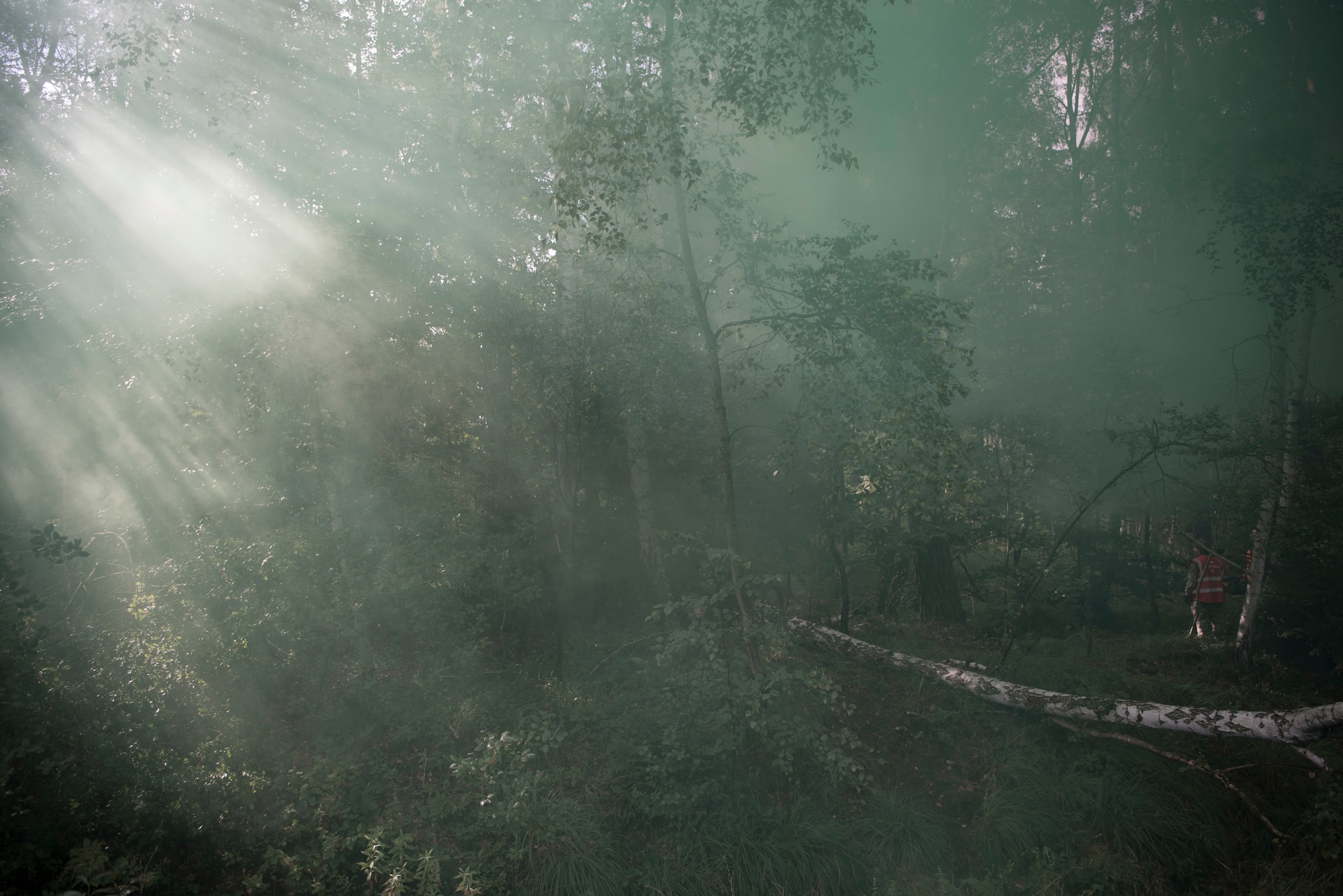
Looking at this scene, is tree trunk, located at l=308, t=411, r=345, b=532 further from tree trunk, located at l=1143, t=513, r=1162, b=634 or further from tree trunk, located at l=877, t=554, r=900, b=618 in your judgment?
tree trunk, located at l=1143, t=513, r=1162, b=634

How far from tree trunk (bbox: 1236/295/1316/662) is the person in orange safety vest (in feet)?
3.60

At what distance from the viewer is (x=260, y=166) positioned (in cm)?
867

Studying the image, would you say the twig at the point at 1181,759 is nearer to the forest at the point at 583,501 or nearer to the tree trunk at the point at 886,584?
the forest at the point at 583,501

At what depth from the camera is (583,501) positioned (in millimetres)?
10836

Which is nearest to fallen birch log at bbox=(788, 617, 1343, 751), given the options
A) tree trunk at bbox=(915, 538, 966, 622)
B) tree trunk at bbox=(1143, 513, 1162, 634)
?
tree trunk at bbox=(915, 538, 966, 622)

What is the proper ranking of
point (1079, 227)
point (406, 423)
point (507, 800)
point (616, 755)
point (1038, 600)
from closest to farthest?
point (507, 800) → point (616, 755) → point (406, 423) → point (1038, 600) → point (1079, 227)

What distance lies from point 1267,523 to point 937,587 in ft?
14.0

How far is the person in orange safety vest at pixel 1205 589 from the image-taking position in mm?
8938

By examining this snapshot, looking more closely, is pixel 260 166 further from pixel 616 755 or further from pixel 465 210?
pixel 616 755

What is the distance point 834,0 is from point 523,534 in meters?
7.34

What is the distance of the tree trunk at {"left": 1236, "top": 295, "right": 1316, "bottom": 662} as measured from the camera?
24.3ft

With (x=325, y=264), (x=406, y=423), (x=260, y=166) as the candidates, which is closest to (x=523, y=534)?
(x=406, y=423)

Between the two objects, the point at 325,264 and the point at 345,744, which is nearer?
the point at 345,744

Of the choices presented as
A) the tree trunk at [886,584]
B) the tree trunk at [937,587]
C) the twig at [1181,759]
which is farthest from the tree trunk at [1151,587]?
the twig at [1181,759]
